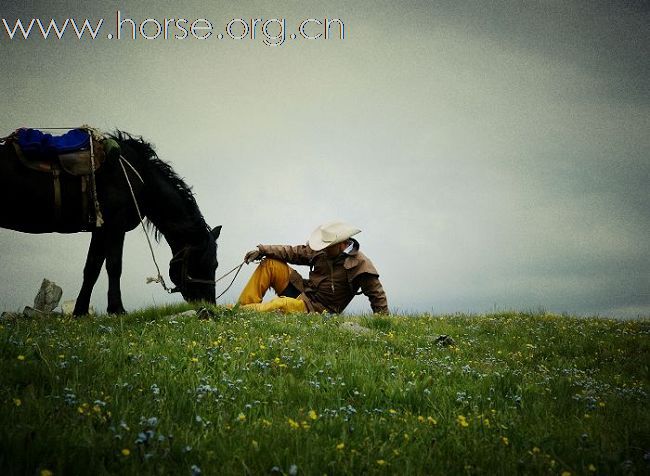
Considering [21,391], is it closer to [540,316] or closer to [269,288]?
[269,288]

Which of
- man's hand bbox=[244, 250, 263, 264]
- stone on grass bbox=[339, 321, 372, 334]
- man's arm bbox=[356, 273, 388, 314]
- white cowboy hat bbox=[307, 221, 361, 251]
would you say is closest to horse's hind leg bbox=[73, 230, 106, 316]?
man's hand bbox=[244, 250, 263, 264]

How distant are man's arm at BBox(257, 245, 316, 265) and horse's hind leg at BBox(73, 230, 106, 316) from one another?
448cm

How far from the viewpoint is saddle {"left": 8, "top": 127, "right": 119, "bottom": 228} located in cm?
950

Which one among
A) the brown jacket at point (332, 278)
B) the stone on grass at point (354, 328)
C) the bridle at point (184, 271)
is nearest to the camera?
the stone on grass at point (354, 328)

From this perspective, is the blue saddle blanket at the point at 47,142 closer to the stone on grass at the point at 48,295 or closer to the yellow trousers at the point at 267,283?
the yellow trousers at the point at 267,283

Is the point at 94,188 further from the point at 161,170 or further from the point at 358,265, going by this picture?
the point at 358,265

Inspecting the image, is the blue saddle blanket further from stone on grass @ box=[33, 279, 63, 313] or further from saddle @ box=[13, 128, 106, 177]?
stone on grass @ box=[33, 279, 63, 313]

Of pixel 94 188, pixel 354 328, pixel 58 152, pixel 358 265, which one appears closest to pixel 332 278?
pixel 358 265

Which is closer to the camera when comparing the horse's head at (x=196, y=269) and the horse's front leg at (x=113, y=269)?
the horse's front leg at (x=113, y=269)

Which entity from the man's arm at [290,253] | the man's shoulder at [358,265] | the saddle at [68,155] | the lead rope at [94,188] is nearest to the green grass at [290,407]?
the lead rope at [94,188]

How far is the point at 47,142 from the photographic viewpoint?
960 centimetres

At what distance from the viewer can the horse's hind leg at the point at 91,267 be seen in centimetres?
1032

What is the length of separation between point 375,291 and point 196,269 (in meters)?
5.22

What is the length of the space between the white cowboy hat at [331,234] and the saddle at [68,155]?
5841 mm
